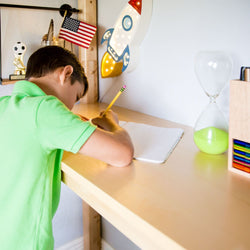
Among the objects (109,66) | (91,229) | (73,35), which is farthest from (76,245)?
(73,35)

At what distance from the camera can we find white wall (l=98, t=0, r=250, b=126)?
3.24 ft

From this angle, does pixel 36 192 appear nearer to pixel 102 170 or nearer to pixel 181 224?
pixel 102 170

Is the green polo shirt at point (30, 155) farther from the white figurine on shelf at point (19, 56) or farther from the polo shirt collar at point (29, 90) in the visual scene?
the white figurine on shelf at point (19, 56)

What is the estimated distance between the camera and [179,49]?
1.18 meters

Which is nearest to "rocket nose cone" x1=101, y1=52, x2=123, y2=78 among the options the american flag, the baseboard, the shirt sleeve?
the american flag

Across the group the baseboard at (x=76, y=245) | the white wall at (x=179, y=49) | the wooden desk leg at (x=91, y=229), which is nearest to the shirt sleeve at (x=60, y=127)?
the white wall at (x=179, y=49)

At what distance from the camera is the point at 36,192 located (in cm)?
83

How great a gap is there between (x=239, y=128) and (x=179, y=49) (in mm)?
521

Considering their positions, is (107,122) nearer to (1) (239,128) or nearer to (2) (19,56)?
(1) (239,128)

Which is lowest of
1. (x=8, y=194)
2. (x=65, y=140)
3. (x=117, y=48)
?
(x=8, y=194)

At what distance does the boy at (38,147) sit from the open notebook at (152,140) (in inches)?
3.3

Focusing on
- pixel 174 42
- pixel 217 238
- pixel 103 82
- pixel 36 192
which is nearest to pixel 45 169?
pixel 36 192

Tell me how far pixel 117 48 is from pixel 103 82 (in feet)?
0.85

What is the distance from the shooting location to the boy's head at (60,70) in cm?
93
